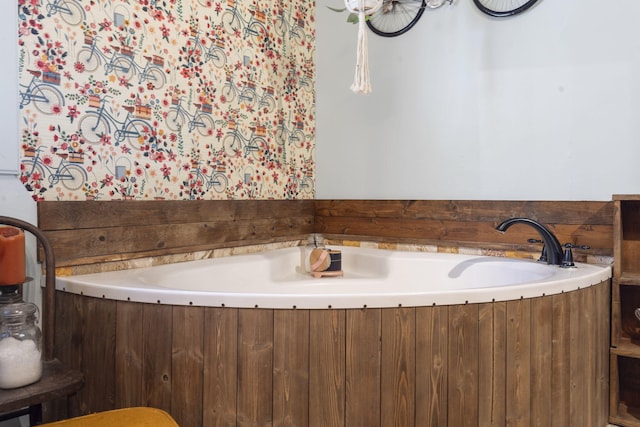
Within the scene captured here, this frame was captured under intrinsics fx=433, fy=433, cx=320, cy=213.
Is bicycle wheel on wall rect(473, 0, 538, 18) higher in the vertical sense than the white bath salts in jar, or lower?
higher

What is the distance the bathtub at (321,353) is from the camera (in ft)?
3.93

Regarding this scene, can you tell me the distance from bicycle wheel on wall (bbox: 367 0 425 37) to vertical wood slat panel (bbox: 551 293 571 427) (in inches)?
72.5

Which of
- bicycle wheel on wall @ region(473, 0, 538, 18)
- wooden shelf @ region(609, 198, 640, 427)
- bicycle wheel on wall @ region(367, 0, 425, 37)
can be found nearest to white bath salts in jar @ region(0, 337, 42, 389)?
wooden shelf @ region(609, 198, 640, 427)

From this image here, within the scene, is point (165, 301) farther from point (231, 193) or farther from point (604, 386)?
point (604, 386)

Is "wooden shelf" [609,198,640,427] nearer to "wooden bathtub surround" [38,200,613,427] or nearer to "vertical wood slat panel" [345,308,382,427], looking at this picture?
"wooden bathtub surround" [38,200,613,427]

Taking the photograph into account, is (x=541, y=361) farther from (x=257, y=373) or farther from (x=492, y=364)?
(x=257, y=373)

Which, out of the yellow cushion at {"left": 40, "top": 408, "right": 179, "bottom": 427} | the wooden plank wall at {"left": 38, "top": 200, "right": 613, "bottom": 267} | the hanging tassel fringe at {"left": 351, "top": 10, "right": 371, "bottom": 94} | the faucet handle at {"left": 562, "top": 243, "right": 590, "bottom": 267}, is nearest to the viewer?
the yellow cushion at {"left": 40, "top": 408, "right": 179, "bottom": 427}

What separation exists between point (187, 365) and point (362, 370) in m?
0.50

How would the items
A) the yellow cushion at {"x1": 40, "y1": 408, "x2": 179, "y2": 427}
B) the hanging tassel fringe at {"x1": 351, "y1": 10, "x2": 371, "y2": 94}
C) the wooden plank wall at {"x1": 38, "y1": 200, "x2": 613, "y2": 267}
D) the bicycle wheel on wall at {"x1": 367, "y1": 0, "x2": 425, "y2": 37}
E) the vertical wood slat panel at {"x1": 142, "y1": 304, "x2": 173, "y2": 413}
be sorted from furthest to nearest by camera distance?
the bicycle wheel on wall at {"x1": 367, "y1": 0, "x2": 425, "y2": 37} < the hanging tassel fringe at {"x1": 351, "y1": 10, "x2": 371, "y2": 94} < the wooden plank wall at {"x1": 38, "y1": 200, "x2": 613, "y2": 267} < the vertical wood slat panel at {"x1": 142, "y1": 304, "x2": 173, "y2": 413} < the yellow cushion at {"x1": 40, "y1": 408, "x2": 179, "y2": 427}

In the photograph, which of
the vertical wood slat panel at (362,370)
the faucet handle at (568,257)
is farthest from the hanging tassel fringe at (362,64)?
the vertical wood slat panel at (362,370)

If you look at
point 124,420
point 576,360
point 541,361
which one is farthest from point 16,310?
point 576,360

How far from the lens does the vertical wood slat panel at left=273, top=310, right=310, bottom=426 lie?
120cm

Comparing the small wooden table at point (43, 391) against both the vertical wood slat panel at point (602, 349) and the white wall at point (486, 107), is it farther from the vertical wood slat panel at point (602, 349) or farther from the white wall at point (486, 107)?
the white wall at point (486, 107)

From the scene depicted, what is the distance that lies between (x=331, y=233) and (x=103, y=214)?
151 cm
